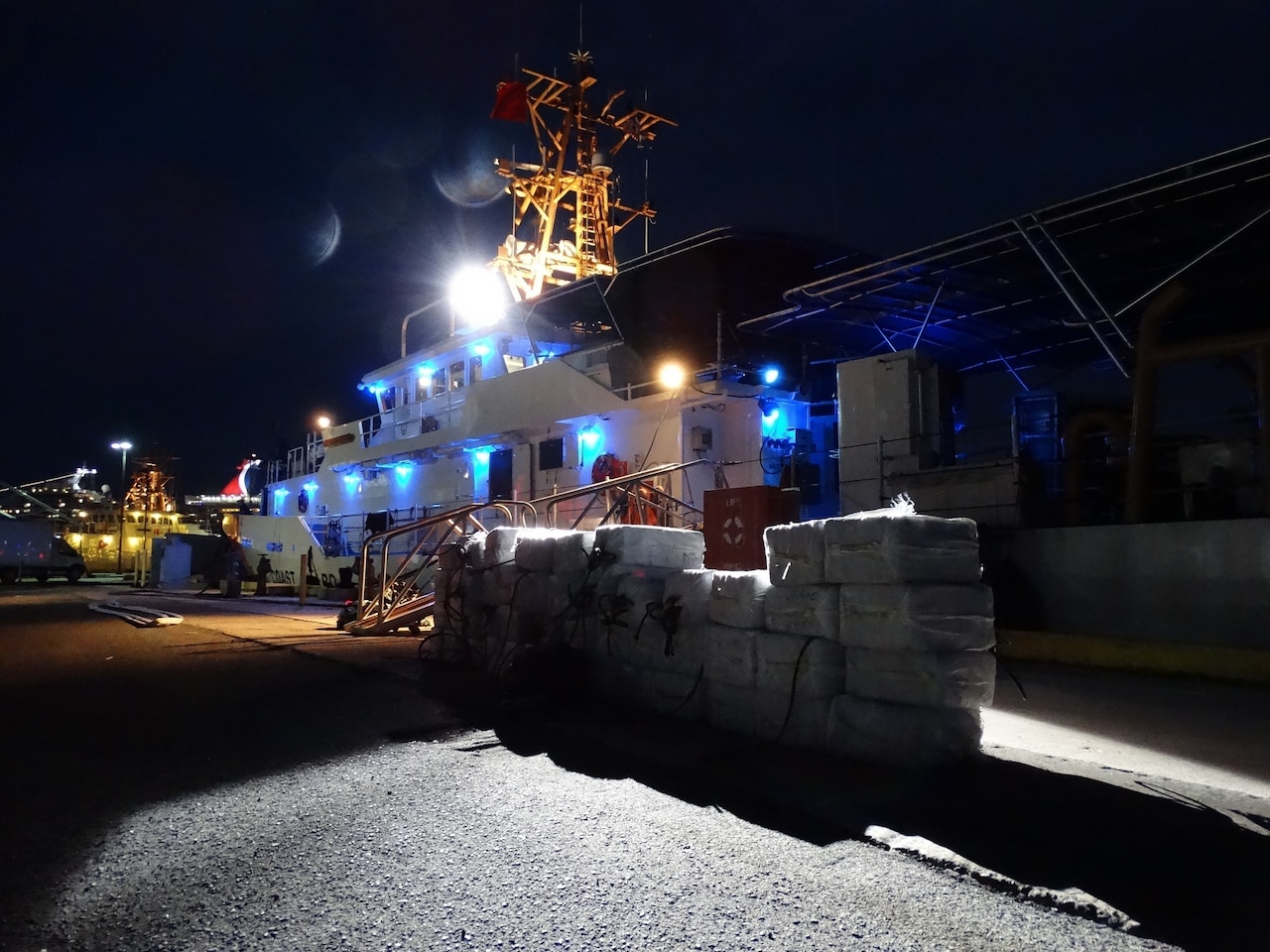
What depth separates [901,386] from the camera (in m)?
10.5

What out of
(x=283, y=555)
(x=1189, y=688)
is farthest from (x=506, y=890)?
(x=283, y=555)

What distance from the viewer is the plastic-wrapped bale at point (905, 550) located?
417cm

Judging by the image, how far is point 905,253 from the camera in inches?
393

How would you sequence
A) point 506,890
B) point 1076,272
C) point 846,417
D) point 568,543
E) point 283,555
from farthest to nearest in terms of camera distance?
point 283,555 → point 846,417 → point 1076,272 → point 568,543 → point 506,890

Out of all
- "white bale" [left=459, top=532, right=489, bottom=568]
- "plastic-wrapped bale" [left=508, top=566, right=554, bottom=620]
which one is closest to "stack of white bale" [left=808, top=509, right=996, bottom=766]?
"plastic-wrapped bale" [left=508, top=566, right=554, bottom=620]

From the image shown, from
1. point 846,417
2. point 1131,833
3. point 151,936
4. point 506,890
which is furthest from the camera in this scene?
point 846,417

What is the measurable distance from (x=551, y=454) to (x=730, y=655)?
12.1m

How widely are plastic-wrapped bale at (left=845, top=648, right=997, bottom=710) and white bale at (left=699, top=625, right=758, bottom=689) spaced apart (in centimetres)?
82

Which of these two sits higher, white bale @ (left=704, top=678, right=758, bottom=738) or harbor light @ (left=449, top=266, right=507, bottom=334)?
harbor light @ (left=449, top=266, right=507, bottom=334)

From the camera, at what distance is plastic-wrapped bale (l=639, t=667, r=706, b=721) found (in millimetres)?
5305

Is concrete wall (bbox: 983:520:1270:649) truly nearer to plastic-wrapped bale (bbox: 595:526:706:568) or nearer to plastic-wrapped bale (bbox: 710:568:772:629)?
plastic-wrapped bale (bbox: 595:526:706:568)

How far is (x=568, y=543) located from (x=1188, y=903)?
5.03 metres

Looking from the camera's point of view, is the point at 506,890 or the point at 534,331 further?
the point at 534,331

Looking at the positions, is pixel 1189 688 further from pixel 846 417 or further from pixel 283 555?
pixel 283 555
